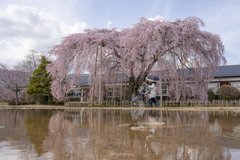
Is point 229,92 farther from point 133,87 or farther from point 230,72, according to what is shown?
point 133,87

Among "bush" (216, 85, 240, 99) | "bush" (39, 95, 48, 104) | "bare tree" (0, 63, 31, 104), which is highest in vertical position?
"bare tree" (0, 63, 31, 104)

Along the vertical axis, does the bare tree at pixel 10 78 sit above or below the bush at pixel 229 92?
above

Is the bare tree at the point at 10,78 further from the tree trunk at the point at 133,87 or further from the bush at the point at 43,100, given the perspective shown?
the tree trunk at the point at 133,87

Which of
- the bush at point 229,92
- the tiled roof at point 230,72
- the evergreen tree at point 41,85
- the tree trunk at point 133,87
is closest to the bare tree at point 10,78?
the evergreen tree at point 41,85

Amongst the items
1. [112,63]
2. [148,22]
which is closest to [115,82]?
[112,63]

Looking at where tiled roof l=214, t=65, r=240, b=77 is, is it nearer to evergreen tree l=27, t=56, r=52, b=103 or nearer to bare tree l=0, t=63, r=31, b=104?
evergreen tree l=27, t=56, r=52, b=103

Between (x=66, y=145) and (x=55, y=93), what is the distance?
849 inches

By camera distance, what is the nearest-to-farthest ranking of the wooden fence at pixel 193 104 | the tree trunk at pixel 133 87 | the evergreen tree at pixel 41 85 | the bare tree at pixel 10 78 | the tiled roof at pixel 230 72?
the wooden fence at pixel 193 104 < the tree trunk at pixel 133 87 < the tiled roof at pixel 230 72 < the evergreen tree at pixel 41 85 < the bare tree at pixel 10 78

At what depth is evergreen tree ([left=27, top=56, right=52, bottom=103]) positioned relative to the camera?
1087 inches

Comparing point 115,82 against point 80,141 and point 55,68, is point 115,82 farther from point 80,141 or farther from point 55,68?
point 80,141

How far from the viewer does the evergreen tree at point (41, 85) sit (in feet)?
90.6

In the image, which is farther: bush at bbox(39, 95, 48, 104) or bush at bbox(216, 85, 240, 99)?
bush at bbox(39, 95, 48, 104)

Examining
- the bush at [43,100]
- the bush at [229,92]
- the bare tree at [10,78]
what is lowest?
the bush at [43,100]

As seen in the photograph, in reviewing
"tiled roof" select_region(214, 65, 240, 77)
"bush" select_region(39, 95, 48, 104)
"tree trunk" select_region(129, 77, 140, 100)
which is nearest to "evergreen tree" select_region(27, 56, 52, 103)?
"bush" select_region(39, 95, 48, 104)
